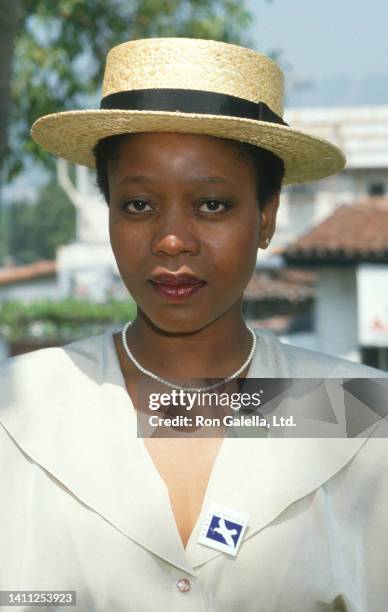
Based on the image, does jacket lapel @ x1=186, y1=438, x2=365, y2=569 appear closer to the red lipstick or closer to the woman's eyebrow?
the red lipstick

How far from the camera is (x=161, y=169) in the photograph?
202cm

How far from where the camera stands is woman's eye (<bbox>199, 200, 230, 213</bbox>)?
202 centimetres

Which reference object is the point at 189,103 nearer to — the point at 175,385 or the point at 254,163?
the point at 254,163

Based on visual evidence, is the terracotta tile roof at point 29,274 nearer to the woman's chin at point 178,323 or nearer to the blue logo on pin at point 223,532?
the woman's chin at point 178,323

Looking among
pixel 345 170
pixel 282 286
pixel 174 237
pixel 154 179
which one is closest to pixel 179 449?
pixel 174 237

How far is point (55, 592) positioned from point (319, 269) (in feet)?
44.9

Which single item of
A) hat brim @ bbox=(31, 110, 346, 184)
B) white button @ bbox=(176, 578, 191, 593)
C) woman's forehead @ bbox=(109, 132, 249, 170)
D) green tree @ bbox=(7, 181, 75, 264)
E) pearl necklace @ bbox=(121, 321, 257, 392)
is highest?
green tree @ bbox=(7, 181, 75, 264)

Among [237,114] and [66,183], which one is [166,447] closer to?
[237,114]

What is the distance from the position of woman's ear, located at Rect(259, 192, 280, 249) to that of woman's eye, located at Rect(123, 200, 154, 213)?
298 millimetres

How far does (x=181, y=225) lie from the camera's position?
199 cm

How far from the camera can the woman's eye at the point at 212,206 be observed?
79.7 inches

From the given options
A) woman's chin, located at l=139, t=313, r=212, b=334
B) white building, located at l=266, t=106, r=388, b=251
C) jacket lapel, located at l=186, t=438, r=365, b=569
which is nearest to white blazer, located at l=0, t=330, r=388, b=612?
jacket lapel, located at l=186, t=438, r=365, b=569

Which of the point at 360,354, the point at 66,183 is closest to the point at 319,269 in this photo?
the point at 360,354

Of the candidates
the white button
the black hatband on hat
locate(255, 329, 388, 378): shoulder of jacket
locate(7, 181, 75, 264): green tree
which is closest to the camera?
the white button
